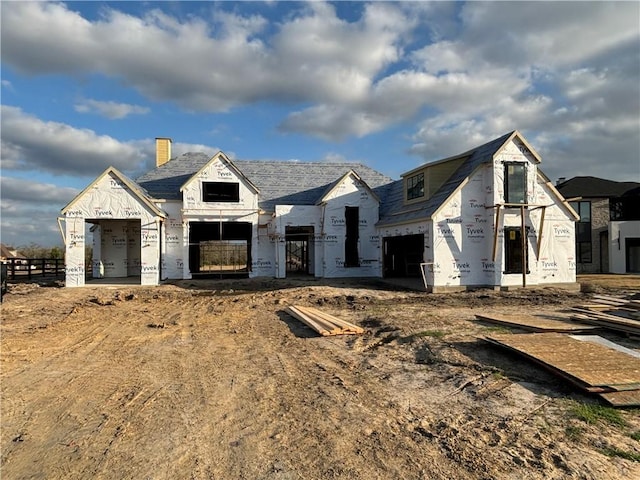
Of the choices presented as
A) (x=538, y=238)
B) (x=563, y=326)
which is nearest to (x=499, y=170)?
(x=538, y=238)

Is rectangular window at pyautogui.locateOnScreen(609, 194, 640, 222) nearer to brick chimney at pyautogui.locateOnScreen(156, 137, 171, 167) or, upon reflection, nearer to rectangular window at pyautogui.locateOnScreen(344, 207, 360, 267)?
rectangular window at pyautogui.locateOnScreen(344, 207, 360, 267)

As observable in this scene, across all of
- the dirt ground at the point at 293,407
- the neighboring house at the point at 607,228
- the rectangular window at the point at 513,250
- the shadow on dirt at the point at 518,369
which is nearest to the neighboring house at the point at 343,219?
the rectangular window at the point at 513,250

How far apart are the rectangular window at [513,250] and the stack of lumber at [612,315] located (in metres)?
4.48

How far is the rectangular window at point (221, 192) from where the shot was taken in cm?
2430

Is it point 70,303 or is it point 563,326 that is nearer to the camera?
point 563,326

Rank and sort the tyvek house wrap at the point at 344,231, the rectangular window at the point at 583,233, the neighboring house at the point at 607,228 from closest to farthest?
the tyvek house wrap at the point at 344,231 < the neighboring house at the point at 607,228 < the rectangular window at the point at 583,233

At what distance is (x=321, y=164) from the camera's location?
2989 cm

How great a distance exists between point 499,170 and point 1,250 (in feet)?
162

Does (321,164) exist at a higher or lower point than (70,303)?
higher

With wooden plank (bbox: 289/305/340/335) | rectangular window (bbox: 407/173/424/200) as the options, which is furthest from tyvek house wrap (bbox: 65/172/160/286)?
rectangular window (bbox: 407/173/424/200)

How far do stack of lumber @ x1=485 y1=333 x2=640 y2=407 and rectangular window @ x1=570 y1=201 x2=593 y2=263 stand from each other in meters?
28.9

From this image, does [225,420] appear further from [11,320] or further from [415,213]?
[415,213]

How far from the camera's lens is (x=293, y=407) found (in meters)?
5.41

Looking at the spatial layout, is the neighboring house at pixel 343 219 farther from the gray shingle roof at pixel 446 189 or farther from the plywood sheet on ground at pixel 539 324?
the plywood sheet on ground at pixel 539 324
